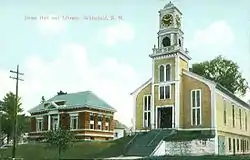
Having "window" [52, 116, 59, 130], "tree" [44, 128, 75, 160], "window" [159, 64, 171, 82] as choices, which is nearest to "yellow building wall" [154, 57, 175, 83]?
"window" [159, 64, 171, 82]

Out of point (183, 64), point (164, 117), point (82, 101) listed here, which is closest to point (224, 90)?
point (183, 64)

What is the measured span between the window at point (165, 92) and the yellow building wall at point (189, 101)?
82 centimetres

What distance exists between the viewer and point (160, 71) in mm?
24266

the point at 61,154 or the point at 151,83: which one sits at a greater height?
the point at 151,83

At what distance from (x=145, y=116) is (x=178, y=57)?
14.1 feet

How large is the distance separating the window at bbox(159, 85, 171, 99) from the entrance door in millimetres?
725

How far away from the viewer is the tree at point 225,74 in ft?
115

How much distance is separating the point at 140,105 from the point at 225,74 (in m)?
13.1

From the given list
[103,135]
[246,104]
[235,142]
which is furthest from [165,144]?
[246,104]

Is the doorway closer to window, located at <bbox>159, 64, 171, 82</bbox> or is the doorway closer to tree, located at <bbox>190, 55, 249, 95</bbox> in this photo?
window, located at <bbox>159, 64, 171, 82</bbox>

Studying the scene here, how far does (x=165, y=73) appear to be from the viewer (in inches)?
947

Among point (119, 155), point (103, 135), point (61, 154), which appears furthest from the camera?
point (103, 135)

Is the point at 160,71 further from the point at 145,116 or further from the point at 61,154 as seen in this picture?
the point at 61,154

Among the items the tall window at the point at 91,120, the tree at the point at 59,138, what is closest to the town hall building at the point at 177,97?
the tall window at the point at 91,120
